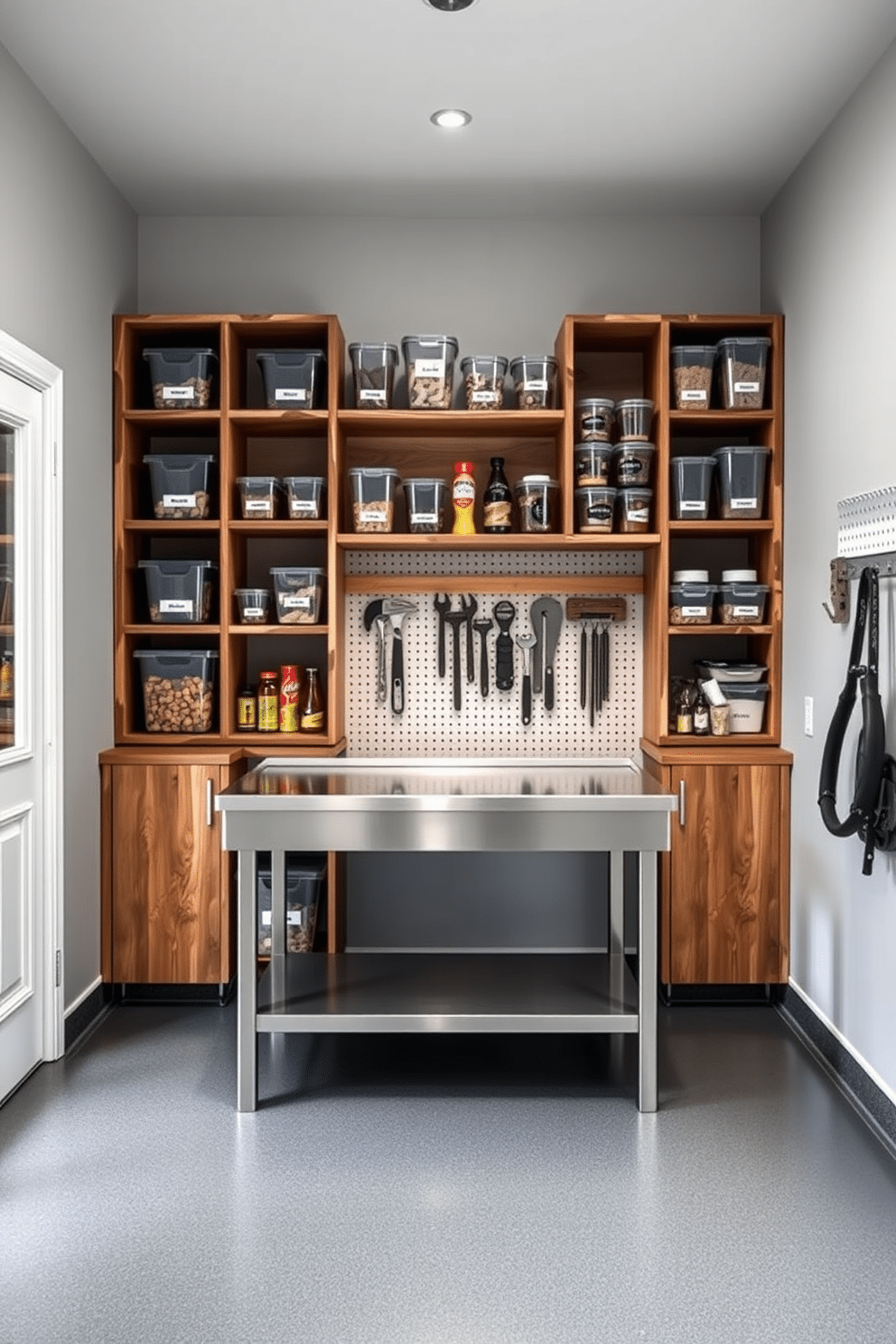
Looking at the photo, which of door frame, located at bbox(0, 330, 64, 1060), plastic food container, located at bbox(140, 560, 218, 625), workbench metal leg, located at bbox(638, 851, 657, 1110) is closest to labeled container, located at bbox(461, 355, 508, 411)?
plastic food container, located at bbox(140, 560, 218, 625)

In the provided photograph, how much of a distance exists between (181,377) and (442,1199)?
9.60 ft

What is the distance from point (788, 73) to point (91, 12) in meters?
1.95

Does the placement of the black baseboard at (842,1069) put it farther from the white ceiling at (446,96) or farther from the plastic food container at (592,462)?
the white ceiling at (446,96)

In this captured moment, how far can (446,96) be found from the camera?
349 centimetres

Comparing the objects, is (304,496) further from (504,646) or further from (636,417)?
(636,417)

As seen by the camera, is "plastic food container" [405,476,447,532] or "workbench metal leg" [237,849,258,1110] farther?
"plastic food container" [405,476,447,532]

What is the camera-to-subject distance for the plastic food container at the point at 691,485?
418 centimetres

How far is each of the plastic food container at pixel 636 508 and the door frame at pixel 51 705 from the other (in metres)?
1.95

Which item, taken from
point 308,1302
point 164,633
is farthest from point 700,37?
point 308,1302

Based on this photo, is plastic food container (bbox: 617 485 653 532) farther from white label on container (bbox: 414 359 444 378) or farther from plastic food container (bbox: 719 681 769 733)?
white label on container (bbox: 414 359 444 378)

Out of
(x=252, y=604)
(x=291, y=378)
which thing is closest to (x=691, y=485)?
(x=291, y=378)

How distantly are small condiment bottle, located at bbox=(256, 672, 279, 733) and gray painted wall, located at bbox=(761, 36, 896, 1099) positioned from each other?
74.0 inches

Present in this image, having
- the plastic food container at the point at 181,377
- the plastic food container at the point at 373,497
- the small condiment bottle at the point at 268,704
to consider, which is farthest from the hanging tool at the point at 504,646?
the plastic food container at the point at 181,377

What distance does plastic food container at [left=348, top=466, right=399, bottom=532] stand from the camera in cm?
417
